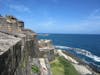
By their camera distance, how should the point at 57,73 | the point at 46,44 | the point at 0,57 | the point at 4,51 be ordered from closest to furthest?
the point at 0,57 < the point at 4,51 < the point at 57,73 < the point at 46,44

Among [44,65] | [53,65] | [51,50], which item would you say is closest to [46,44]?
[51,50]

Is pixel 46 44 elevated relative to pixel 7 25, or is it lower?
lower

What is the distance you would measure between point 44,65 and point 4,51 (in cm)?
1114

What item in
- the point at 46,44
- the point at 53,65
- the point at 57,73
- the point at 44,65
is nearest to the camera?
the point at 44,65

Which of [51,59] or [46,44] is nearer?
[51,59]

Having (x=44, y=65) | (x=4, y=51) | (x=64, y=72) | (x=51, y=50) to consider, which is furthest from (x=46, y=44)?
(x=4, y=51)

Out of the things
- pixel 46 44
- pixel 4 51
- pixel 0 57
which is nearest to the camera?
pixel 0 57

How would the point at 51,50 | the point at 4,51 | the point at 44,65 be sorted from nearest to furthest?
the point at 4,51, the point at 44,65, the point at 51,50

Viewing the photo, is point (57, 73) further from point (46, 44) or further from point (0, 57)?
point (0, 57)

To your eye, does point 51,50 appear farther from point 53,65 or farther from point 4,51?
point 4,51

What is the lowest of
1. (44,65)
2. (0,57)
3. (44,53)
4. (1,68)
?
(44,53)

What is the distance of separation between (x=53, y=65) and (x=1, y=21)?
23.6 meters

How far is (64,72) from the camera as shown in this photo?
3116cm

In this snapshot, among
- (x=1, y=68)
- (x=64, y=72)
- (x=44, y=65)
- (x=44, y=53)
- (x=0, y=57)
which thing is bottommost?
(x=64, y=72)
